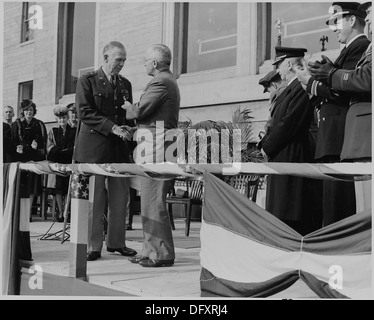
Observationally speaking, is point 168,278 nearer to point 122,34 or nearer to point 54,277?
point 54,277

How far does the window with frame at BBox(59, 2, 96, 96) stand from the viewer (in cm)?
622

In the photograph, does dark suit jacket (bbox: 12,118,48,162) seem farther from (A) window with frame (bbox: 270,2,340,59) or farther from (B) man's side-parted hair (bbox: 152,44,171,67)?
(B) man's side-parted hair (bbox: 152,44,171,67)

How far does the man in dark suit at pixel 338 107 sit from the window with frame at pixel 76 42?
380 cm

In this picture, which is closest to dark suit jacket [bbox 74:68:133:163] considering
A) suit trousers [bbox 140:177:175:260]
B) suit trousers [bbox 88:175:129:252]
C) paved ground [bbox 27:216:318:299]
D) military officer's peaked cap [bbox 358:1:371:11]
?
suit trousers [bbox 88:175:129:252]

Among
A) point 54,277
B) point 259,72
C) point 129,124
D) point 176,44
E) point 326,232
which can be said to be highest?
point 176,44

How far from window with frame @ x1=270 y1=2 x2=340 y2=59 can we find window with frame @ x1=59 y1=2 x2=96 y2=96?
2.10 meters

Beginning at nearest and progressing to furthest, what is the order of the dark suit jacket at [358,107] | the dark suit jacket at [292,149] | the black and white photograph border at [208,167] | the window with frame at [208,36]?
the black and white photograph border at [208,167] → the dark suit jacket at [358,107] → the dark suit jacket at [292,149] → the window with frame at [208,36]

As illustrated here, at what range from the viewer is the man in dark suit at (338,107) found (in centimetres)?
273

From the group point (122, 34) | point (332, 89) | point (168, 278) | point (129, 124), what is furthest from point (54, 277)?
point (122, 34)

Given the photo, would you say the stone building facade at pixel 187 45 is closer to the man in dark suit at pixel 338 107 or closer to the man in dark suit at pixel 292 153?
the man in dark suit at pixel 292 153

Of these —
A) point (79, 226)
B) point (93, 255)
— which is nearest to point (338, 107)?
point (79, 226)

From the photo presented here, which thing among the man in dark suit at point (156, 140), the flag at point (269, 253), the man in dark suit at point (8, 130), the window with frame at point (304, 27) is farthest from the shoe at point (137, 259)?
the window with frame at point (304, 27)
